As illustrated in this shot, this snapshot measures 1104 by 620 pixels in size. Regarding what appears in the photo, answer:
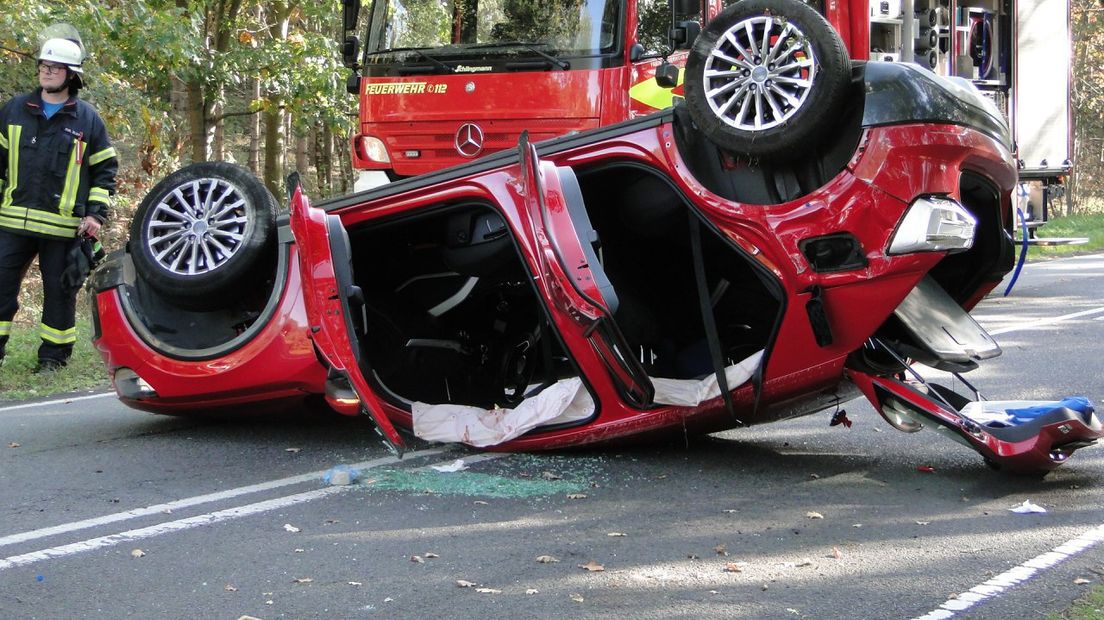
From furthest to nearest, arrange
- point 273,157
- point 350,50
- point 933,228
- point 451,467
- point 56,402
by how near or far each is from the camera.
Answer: point 273,157 → point 350,50 → point 56,402 → point 451,467 → point 933,228

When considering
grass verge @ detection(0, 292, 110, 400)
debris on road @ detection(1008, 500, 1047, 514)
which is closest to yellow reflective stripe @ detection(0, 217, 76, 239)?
grass verge @ detection(0, 292, 110, 400)

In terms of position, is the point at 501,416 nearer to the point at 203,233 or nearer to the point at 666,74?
the point at 203,233

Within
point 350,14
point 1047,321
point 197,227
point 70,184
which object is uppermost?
point 350,14

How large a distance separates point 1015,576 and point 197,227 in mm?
3615

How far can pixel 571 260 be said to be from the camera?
4586mm

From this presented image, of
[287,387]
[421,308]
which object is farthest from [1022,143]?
[287,387]

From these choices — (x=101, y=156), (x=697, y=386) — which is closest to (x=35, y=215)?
(x=101, y=156)

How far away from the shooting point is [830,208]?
14.4 feet

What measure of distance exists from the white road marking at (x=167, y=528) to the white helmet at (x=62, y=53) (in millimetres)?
3975

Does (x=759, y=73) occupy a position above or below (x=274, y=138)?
above

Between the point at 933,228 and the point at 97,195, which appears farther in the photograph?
the point at 97,195

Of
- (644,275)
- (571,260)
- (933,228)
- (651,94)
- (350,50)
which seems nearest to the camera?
(933,228)

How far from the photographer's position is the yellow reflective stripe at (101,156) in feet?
24.9

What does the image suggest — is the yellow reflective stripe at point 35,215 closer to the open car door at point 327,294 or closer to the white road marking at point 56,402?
the white road marking at point 56,402
